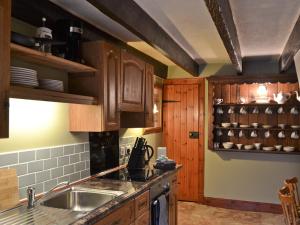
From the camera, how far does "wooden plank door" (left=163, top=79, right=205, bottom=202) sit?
5.01 m

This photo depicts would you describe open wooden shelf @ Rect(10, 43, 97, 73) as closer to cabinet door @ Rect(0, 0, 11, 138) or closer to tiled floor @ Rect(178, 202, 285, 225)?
cabinet door @ Rect(0, 0, 11, 138)

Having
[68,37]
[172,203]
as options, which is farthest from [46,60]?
[172,203]

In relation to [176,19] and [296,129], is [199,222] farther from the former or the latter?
[176,19]

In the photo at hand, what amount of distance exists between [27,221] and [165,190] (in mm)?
1645

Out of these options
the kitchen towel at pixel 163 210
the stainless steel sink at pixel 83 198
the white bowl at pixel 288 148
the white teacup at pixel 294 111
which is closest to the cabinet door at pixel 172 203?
the kitchen towel at pixel 163 210

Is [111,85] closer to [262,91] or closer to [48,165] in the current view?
[48,165]

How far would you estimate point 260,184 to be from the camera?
470cm

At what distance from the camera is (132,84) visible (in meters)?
3.14

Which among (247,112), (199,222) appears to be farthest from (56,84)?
(247,112)

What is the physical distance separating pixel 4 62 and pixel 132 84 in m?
1.66

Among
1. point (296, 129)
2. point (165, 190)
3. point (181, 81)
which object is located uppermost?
point (181, 81)

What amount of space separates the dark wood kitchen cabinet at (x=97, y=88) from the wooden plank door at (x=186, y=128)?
2.52 meters

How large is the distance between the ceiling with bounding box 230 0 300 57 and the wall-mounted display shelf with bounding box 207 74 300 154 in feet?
3.08

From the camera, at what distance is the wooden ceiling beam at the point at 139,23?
6.70 feet
